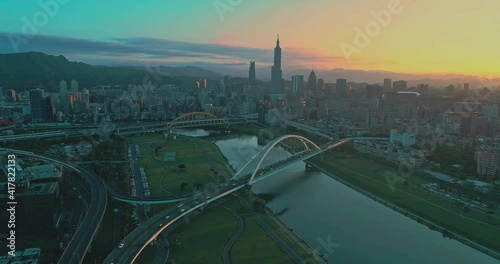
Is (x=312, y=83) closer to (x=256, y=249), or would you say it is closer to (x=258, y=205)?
(x=258, y=205)

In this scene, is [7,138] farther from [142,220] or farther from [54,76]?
[54,76]

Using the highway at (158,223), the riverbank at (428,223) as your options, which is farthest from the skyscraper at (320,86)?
the highway at (158,223)

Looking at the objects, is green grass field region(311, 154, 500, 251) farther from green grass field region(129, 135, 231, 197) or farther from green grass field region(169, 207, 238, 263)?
green grass field region(169, 207, 238, 263)

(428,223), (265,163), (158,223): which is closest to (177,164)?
(265,163)

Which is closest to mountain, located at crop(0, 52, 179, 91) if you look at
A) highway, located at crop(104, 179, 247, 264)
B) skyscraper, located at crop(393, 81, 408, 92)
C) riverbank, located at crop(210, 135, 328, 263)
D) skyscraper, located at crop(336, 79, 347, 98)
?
skyscraper, located at crop(336, 79, 347, 98)

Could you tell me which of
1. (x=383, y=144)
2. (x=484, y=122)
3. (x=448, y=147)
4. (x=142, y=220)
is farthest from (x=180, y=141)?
(x=484, y=122)

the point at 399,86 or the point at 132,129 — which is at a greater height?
the point at 399,86
